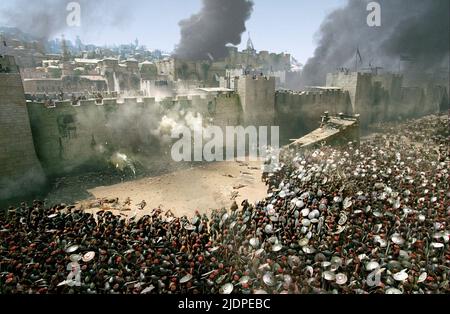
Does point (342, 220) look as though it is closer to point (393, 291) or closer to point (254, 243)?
point (393, 291)

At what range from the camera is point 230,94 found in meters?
23.1

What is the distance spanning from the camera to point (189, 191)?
1553 cm

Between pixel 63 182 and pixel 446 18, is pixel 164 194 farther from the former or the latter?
pixel 446 18

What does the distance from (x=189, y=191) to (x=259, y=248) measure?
7.50 meters

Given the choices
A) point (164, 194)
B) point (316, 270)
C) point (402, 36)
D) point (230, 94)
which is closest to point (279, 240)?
point (316, 270)

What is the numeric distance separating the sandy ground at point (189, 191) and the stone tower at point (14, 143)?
120 inches

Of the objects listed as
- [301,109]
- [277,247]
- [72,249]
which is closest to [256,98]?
[301,109]

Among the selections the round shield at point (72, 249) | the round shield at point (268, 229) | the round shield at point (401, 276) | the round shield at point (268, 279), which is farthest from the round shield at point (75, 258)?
the round shield at point (401, 276)

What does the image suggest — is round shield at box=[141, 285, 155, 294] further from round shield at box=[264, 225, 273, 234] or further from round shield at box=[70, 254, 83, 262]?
round shield at box=[264, 225, 273, 234]

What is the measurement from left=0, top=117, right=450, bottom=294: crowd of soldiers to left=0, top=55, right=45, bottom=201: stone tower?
4986mm

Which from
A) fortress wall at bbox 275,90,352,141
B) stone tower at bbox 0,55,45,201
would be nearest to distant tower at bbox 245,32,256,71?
fortress wall at bbox 275,90,352,141

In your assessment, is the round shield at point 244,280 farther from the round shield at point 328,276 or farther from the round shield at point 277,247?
the round shield at point 328,276

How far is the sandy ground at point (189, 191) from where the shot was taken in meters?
13.8

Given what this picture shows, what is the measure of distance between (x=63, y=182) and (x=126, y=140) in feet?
14.8
